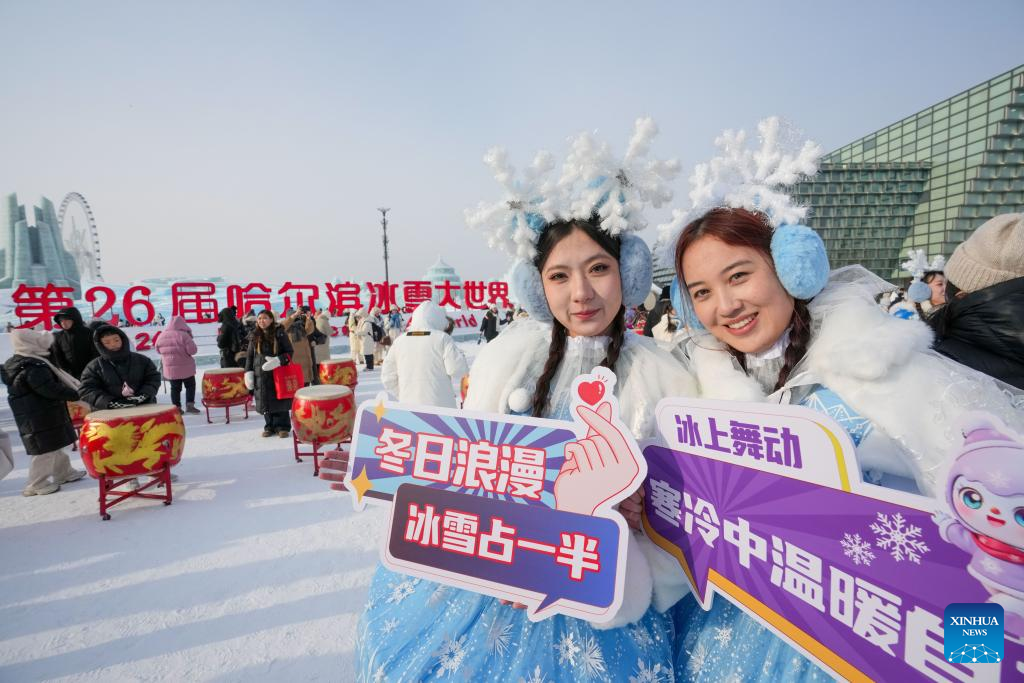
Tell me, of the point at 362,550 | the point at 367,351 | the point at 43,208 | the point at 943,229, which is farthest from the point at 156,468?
the point at 943,229

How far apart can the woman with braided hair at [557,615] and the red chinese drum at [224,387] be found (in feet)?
20.7

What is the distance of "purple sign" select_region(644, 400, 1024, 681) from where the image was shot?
74cm

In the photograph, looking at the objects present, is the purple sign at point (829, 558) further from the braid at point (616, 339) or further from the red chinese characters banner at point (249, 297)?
the red chinese characters banner at point (249, 297)

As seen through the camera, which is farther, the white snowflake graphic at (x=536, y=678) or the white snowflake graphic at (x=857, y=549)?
the white snowflake graphic at (x=536, y=678)

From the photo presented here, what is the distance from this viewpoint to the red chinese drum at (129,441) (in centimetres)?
358

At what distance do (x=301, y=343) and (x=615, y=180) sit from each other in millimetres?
6116

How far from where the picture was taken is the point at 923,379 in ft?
3.29

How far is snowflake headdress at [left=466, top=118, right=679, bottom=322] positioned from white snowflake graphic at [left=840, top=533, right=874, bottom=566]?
1.01 metres

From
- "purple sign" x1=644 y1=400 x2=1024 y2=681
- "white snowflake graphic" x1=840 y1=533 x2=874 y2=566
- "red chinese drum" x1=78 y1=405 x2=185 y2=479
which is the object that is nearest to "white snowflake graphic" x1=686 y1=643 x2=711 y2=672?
"purple sign" x1=644 y1=400 x2=1024 y2=681

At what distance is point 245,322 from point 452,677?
8.39 m

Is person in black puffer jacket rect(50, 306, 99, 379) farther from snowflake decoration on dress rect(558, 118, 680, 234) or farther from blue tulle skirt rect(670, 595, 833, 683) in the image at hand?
blue tulle skirt rect(670, 595, 833, 683)

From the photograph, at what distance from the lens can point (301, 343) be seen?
656cm

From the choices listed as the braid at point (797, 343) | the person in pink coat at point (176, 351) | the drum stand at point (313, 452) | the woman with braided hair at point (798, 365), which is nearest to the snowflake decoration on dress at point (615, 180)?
the woman with braided hair at point (798, 365)

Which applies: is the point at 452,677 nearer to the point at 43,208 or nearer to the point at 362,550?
the point at 362,550
